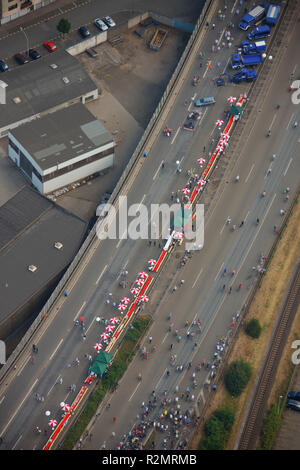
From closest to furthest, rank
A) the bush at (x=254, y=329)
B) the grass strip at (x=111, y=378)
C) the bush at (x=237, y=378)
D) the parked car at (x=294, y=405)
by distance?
the grass strip at (x=111, y=378), the bush at (x=237, y=378), the parked car at (x=294, y=405), the bush at (x=254, y=329)

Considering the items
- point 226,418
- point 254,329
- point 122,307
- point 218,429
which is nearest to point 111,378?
point 122,307

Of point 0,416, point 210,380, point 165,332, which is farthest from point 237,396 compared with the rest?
point 0,416

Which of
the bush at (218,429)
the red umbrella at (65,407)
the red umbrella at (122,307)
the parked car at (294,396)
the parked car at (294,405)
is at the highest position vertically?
the red umbrella at (122,307)

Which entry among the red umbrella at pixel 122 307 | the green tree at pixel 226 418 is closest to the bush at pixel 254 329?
the green tree at pixel 226 418

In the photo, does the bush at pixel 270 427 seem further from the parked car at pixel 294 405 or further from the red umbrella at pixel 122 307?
the red umbrella at pixel 122 307

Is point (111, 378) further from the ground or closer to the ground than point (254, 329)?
closer to the ground

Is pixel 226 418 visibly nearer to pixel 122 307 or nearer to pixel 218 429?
pixel 218 429

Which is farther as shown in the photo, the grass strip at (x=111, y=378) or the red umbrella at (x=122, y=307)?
the red umbrella at (x=122, y=307)
